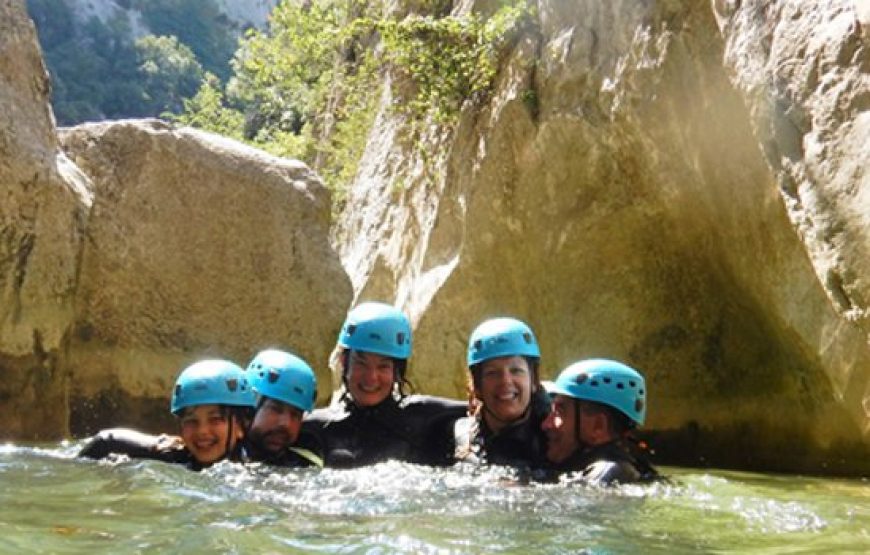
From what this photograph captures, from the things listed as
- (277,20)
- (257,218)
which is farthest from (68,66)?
(257,218)

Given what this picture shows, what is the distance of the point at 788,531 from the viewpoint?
3.53 m

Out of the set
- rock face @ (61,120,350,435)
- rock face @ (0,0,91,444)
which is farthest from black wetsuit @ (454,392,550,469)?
rock face @ (61,120,350,435)

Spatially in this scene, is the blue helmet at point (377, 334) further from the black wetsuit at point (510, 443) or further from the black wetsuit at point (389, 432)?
the black wetsuit at point (510, 443)

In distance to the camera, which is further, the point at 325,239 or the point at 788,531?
the point at 325,239

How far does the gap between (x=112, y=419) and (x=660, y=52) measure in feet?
17.4

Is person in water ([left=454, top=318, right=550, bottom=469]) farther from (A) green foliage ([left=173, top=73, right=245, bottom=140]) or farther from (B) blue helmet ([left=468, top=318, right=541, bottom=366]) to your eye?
(A) green foliage ([left=173, top=73, right=245, bottom=140])

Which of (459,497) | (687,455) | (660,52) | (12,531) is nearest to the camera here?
(12,531)

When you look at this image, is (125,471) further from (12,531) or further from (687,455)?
(687,455)

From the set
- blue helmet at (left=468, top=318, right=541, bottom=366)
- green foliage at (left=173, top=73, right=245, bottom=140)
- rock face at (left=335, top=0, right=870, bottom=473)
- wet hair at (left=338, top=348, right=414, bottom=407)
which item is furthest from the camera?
green foliage at (left=173, top=73, right=245, bottom=140)

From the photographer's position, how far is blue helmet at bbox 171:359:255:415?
494 cm

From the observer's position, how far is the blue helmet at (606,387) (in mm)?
4637

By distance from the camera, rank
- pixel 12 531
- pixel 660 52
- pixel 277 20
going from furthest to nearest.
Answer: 1. pixel 277 20
2. pixel 660 52
3. pixel 12 531

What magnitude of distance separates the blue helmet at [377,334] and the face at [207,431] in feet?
2.43

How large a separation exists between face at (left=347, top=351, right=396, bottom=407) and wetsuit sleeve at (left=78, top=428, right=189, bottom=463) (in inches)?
35.7
